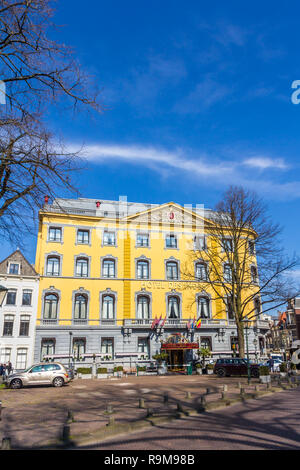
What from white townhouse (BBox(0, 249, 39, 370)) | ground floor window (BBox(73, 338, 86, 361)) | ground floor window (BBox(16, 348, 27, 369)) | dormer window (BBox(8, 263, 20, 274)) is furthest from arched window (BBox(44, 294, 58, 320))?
dormer window (BBox(8, 263, 20, 274))

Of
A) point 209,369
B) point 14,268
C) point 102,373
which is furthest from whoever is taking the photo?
point 14,268

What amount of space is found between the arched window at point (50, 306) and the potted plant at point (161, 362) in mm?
10900

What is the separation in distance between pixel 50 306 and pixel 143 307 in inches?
380

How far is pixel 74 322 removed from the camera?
35844 mm

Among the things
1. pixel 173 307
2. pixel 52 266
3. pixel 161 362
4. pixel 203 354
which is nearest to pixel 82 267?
pixel 52 266

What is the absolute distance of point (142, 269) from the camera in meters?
39.7

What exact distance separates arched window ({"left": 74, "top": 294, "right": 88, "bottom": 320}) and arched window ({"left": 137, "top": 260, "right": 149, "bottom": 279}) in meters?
6.43

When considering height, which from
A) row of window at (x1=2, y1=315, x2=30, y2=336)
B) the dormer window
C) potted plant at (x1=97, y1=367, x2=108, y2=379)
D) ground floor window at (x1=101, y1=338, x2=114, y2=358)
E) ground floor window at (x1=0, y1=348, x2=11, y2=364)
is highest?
the dormer window

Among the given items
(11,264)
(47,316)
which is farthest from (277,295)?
(11,264)

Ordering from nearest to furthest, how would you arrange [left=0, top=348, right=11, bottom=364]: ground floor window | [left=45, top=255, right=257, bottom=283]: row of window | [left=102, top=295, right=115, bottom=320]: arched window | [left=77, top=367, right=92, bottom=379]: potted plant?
[left=77, top=367, right=92, bottom=379]: potted plant < [left=0, top=348, right=11, bottom=364]: ground floor window < [left=45, top=255, right=257, bottom=283]: row of window < [left=102, top=295, right=115, bottom=320]: arched window

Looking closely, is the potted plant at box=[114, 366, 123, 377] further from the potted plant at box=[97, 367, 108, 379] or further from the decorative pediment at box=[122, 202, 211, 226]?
the decorative pediment at box=[122, 202, 211, 226]

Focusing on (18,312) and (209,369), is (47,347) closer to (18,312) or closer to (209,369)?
(18,312)

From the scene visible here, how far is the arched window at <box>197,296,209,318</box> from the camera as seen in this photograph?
4012cm
